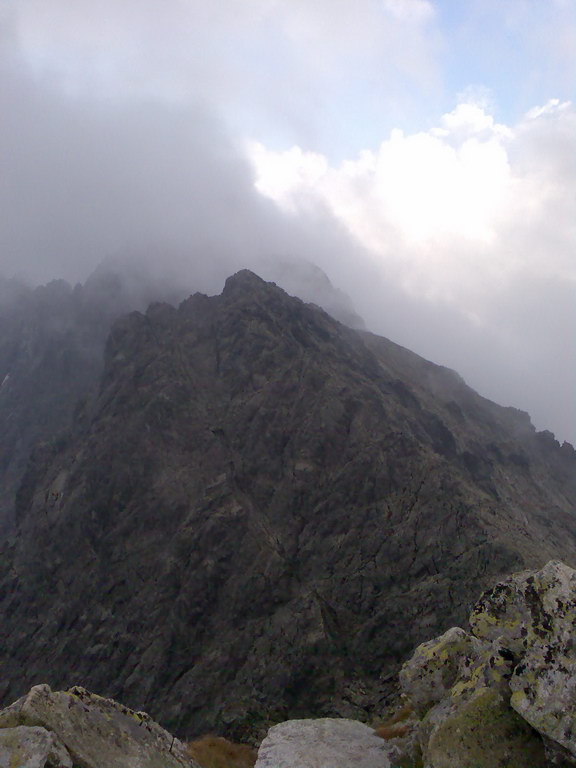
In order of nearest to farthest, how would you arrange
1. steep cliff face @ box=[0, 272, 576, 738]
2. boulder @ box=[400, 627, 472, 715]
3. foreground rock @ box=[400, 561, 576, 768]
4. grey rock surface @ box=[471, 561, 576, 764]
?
grey rock surface @ box=[471, 561, 576, 764]
foreground rock @ box=[400, 561, 576, 768]
boulder @ box=[400, 627, 472, 715]
steep cliff face @ box=[0, 272, 576, 738]

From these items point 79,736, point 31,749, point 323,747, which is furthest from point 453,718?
point 31,749

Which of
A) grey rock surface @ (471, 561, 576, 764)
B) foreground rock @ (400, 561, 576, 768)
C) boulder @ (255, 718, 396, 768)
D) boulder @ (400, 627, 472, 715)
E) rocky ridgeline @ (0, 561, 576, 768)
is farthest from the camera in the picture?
boulder @ (400, 627, 472, 715)

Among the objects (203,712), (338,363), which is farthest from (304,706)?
(338,363)

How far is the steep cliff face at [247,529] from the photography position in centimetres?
6125

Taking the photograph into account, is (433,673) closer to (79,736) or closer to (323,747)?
(323,747)

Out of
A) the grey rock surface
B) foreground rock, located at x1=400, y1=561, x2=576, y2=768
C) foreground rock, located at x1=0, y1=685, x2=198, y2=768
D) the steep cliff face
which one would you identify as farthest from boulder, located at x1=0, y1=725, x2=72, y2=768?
the steep cliff face

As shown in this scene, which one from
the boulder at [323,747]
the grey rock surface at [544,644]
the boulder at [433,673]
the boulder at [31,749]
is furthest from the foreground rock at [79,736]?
the grey rock surface at [544,644]

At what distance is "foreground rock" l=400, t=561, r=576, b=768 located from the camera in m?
14.2

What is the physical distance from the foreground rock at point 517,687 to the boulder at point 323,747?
3.02 meters

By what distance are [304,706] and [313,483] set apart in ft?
116

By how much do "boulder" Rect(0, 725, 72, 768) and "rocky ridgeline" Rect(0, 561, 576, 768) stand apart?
1.1 inches

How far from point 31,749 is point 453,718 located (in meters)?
12.3

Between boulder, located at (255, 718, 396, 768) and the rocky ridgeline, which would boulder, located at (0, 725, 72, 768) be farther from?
boulder, located at (255, 718, 396, 768)

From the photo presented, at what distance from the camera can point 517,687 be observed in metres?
15.3
